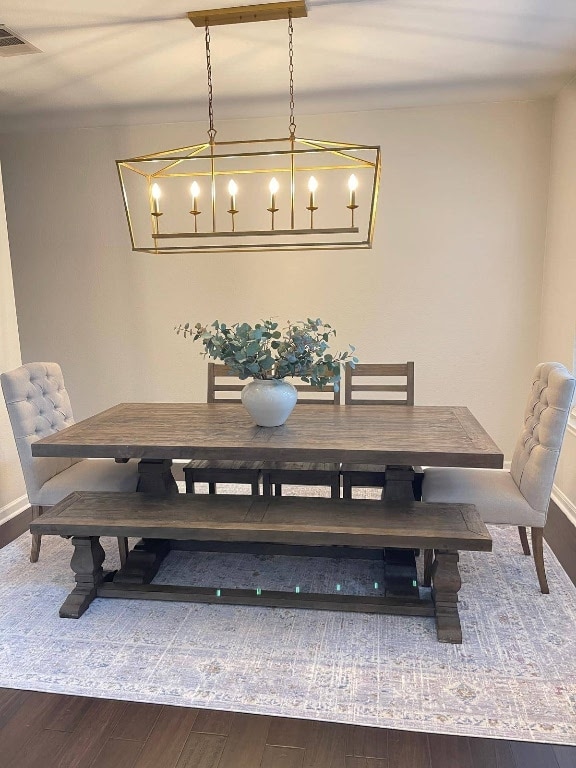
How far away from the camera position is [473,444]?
2.42 metres

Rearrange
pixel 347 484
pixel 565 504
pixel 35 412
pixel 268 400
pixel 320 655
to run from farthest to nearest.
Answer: pixel 565 504
pixel 347 484
pixel 35 412
pixel 268 400
pixel 320 655

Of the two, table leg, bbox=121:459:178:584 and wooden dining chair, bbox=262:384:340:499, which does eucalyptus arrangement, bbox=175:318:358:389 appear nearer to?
wooden dining chair, bbox=262:384:340:499

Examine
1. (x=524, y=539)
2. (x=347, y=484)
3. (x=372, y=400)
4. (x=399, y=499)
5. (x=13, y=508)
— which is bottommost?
(x=13, y=508)

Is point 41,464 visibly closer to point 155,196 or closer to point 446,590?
point 155,196

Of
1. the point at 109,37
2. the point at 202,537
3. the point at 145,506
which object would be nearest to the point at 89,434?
the point at 145,506

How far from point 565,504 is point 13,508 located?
136 inches

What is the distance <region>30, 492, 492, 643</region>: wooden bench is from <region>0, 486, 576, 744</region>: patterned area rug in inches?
2.4

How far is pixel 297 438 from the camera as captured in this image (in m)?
2.56

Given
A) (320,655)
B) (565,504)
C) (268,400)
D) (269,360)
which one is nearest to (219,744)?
(320,655)

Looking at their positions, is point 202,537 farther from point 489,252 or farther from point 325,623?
point 489,252

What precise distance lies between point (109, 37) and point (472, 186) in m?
2.50

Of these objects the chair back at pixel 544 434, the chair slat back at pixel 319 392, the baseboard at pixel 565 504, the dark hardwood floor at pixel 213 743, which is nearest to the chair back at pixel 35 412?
the dark hardwood floor at pixel 213 743

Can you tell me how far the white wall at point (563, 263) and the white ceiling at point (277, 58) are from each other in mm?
296

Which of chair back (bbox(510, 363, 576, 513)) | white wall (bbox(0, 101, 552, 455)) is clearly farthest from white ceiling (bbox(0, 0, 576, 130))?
chair back (bbox(510, 363, 576, 513))
